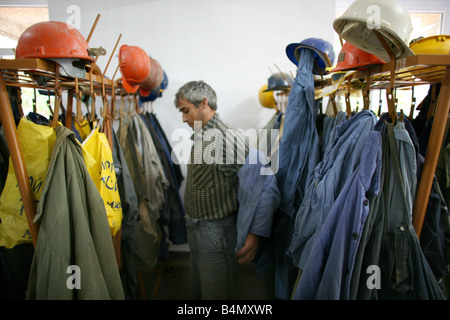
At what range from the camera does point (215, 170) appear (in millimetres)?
1462

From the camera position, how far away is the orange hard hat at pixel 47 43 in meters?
0.92

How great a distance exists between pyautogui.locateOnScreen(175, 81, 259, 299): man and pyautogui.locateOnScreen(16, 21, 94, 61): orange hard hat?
65 cm

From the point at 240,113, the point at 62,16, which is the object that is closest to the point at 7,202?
the point at 240,113

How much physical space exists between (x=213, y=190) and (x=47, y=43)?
101cm

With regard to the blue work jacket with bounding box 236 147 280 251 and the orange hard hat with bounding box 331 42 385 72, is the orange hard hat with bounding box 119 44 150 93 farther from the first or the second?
the orange hard hat with bounding box 331 42 385 72

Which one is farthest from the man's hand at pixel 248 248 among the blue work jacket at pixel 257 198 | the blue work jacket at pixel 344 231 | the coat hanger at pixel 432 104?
the coat hanger at pixel 432 104

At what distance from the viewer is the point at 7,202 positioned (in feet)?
3.16

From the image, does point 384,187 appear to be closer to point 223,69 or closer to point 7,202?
point 7,202

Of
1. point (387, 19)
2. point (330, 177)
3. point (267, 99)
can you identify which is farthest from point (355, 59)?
point (267, 99)

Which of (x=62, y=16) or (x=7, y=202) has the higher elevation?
(x=62, y=16)

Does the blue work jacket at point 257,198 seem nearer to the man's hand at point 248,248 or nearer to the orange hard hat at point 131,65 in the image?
the man's hand at point 248,248

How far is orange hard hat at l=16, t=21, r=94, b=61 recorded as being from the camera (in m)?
0.92

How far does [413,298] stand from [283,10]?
2341 millimetres
